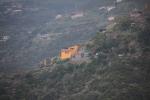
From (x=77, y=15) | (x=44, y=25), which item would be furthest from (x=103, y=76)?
(x=77, y=15)

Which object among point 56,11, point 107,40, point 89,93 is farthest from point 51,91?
point 56,11

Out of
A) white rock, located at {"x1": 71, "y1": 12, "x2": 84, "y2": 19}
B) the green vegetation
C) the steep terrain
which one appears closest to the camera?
the green vegetation

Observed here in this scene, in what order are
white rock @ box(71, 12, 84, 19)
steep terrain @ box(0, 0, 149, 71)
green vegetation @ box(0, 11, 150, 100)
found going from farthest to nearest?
1. white rock @ box(71, 12, 84, 19)
2. steep terrain @ box(0, 0, 149, 71)
3. green vegetation @ box(0, 11, 150, 100)

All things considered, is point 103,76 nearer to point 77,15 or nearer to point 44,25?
point 44,25

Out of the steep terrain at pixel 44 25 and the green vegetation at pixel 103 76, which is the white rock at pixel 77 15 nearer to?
the steep terrain at pixel 44 25

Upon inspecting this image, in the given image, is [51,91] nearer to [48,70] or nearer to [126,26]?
[48,70]

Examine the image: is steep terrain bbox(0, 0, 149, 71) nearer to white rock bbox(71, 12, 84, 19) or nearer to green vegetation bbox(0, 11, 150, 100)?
white rock bbox(71, 12, 84, 19)

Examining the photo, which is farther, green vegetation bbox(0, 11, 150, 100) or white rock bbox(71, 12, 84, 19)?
white rock bbox(71, 12, 84, 19)

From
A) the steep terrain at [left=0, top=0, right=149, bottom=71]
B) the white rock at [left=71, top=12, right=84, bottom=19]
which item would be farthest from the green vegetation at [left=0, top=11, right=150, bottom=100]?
the white rock at [left=71, top=12, right=84, bottom=19]
